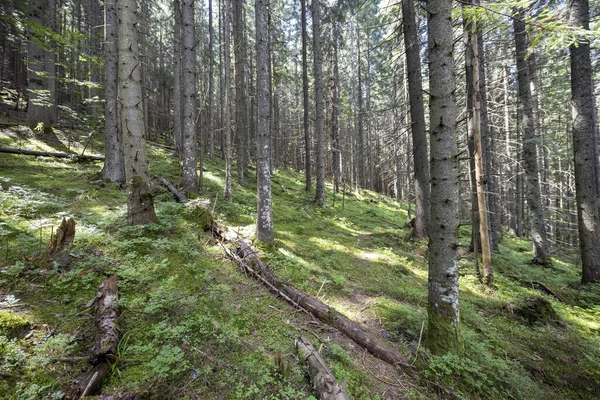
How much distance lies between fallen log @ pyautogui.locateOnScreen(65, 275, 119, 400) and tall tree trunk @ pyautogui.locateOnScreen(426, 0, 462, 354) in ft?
13.0

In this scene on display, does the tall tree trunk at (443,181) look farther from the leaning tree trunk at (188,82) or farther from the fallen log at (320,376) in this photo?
the leaning tree trunk at (188,82)

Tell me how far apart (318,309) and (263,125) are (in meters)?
4.41

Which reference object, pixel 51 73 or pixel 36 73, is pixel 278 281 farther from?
pixel 51 73

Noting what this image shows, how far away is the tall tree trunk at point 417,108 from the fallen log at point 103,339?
28.6 ft

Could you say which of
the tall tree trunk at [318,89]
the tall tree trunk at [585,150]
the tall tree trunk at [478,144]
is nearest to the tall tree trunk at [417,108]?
the tall tree trunk at [478,144]

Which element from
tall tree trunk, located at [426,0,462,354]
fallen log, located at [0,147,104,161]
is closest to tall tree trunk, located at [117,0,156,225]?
tall tree trunk, located at [426,0,462,354]

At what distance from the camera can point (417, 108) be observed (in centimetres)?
845

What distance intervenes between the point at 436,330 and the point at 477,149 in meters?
4.39

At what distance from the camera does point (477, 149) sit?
18.6ft

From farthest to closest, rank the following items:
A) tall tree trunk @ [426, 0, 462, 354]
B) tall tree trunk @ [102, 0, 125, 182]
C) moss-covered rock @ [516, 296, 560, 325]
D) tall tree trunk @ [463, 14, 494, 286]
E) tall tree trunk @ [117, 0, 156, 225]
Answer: tall tree trunk @ [102, 0, 125, 182], tall tree trunk @ [463, 14, 494, 286], tall tree trunk @ [117, 0, 156, 225], moss-covered rock @ [516, 296, 560, 325], tall tree trunk @ [426, 0, 462, 354]

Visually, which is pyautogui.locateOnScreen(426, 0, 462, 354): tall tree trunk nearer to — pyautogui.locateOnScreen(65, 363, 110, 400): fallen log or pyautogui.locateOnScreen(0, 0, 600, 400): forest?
pyautogui.locateOnScreen(0, 0, 600, 400): forest

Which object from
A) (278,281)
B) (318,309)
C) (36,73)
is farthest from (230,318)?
(36,73)

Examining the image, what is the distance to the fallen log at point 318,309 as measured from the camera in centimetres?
341

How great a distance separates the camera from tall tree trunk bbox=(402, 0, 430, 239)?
8141 millimetres
